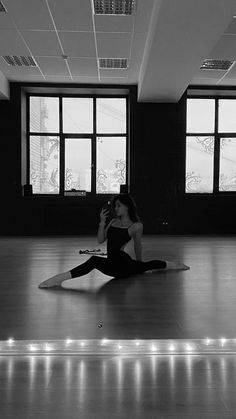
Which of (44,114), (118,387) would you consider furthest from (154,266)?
(44,114)

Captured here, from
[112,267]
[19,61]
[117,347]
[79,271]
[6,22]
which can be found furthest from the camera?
[19,61]

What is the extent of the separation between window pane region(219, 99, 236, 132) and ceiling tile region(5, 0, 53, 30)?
5.40 meters

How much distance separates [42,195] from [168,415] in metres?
9.08

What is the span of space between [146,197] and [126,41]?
401 cm

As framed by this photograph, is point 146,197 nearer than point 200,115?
Yes

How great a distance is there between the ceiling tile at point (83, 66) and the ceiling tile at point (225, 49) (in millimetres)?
2317

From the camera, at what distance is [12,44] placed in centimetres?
747

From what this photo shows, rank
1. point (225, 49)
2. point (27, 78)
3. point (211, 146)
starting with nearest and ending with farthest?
1. point (225, 49)
2. point (27, 78)
3. point (211, 146)

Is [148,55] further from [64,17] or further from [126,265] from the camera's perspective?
[126,265]

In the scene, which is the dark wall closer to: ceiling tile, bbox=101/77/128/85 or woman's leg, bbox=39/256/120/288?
ceiling tile, bbox=101/77/128/85

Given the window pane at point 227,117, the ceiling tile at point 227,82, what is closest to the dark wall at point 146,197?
the ceiling tile at point 227,82

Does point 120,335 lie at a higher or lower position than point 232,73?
lower

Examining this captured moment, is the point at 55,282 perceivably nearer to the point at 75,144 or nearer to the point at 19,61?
the point at 19,61

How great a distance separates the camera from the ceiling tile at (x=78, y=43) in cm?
707
